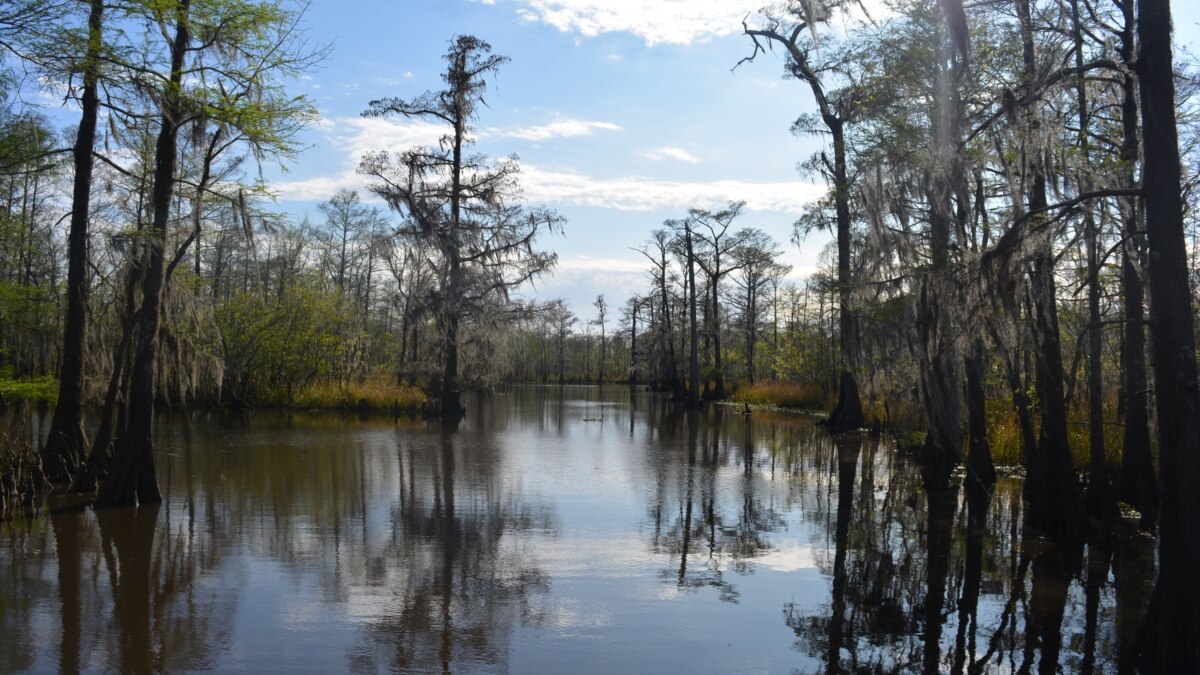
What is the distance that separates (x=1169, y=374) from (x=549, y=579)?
498cm

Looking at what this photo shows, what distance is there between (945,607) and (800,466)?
8.62 m

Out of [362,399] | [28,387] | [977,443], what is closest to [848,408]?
[977,443]

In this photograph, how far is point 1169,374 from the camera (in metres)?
5.30

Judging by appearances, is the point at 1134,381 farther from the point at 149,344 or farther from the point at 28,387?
the point at 28,387

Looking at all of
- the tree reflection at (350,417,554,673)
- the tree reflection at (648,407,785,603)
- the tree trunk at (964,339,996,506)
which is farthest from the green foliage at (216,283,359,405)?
the tree trunk at (964,339,996,506)

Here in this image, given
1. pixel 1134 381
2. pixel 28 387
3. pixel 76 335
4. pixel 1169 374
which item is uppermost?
pixel 76 335

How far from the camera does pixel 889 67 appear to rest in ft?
37.9

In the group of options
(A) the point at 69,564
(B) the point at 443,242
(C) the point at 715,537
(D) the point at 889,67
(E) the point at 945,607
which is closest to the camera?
(E) the point at 945,607

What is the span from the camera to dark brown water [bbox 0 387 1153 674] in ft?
18.4

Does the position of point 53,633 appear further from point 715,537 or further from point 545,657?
point 715,537

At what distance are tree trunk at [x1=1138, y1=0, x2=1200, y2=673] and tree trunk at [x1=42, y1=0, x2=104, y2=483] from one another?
11621 mm

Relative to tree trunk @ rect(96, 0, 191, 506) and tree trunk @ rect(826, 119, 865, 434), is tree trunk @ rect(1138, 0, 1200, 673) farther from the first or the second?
tree trunk @ rect(826, 119, 865, 434)

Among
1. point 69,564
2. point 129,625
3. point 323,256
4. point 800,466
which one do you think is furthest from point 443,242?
point 323,256

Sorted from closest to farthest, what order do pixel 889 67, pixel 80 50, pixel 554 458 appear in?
1. pixel 80 50
2. pixel 889 67
3. pixel 554 458
